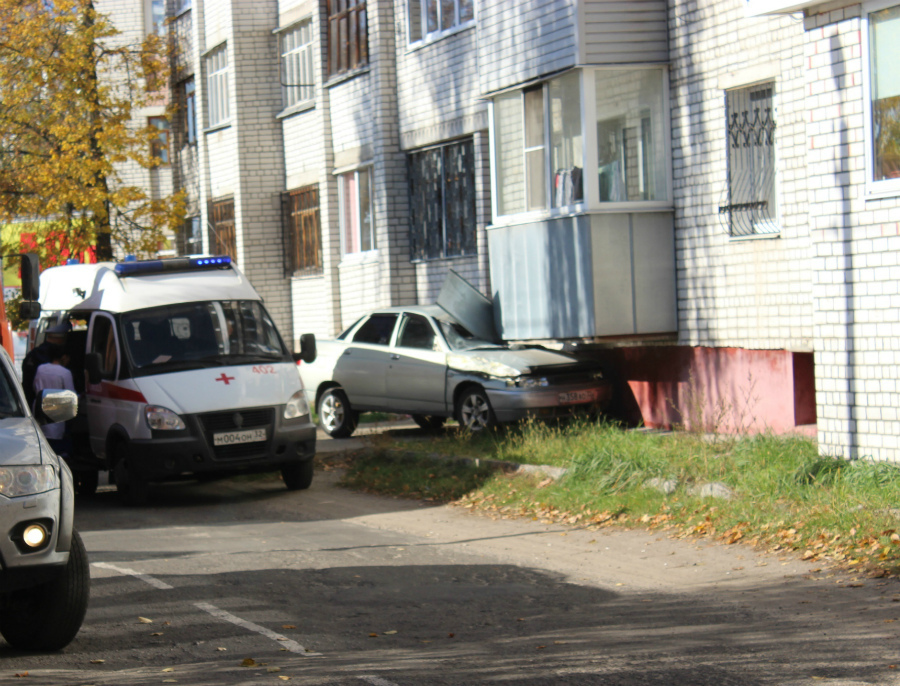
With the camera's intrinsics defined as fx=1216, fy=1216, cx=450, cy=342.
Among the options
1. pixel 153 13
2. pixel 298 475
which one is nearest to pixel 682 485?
pixel 298 475

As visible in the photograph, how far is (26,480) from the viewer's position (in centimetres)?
612

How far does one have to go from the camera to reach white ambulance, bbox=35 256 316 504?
475 inches

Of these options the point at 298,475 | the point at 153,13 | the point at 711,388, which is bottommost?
the point at 298,475

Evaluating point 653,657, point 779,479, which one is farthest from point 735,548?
point 653,657

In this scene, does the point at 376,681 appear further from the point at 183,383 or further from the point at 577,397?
the point at 577,397

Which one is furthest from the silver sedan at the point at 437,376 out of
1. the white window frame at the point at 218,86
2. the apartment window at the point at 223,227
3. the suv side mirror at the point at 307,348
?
the white window frame at the point at 218,86

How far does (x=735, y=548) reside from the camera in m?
8.91

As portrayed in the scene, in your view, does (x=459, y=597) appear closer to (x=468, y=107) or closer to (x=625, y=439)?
(x=625, y=439)

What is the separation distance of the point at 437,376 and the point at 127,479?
4570mm

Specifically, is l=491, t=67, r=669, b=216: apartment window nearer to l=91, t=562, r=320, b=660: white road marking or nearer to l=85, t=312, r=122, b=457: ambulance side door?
l=85, t=312, r=122, b=457: ambulance side door

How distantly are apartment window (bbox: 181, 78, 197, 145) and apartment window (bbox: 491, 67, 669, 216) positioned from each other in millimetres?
17483

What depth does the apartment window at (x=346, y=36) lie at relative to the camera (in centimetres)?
2212

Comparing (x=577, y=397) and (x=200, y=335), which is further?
(x=577, y=397)

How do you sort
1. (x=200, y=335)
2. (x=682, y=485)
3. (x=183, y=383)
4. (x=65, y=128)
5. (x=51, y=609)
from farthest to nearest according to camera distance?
(x=65, y=128)
(x=200, y=335)
(x=183, y=383)
(x=682, y=485)
(x=51, y=609)
